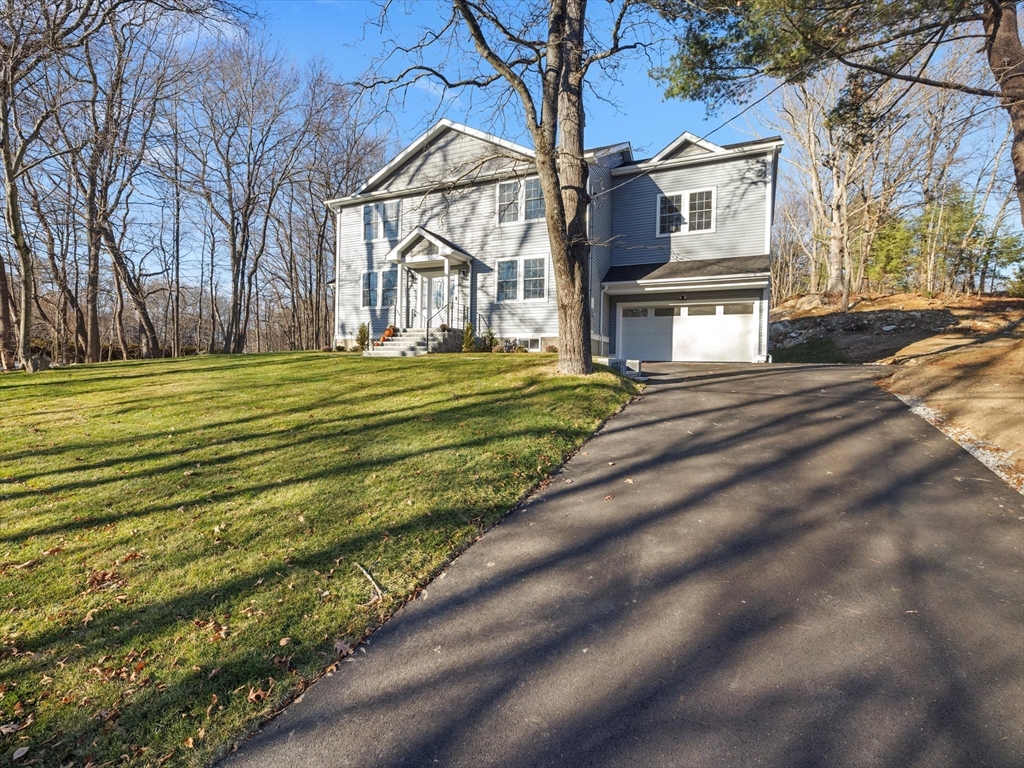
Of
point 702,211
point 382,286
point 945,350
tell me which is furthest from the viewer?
point 382,286

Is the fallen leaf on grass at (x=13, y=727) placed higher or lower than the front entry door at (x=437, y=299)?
lower

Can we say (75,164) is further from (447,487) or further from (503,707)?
(503,707)

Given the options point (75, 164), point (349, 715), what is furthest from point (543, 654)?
point (75, 164)

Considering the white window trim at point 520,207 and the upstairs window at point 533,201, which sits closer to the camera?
the upstairs window at point 533,201

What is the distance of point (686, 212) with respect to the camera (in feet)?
49.8

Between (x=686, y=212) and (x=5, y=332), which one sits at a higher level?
(x=686, y=212)

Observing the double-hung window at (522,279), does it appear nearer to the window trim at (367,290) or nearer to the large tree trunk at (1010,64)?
the window trim at (367,290)

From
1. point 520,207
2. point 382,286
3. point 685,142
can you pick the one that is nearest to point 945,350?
point 685,142

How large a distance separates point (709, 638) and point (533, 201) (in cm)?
1509

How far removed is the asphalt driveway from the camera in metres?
1.98

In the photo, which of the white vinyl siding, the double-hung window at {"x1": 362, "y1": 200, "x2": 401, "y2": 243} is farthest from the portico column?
the white vinyl siding

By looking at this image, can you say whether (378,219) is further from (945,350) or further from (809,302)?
(809,302)

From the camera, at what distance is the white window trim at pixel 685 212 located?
48.6 ft

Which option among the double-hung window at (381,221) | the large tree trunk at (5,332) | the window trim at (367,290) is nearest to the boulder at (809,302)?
the double-hung window at (381,221)
